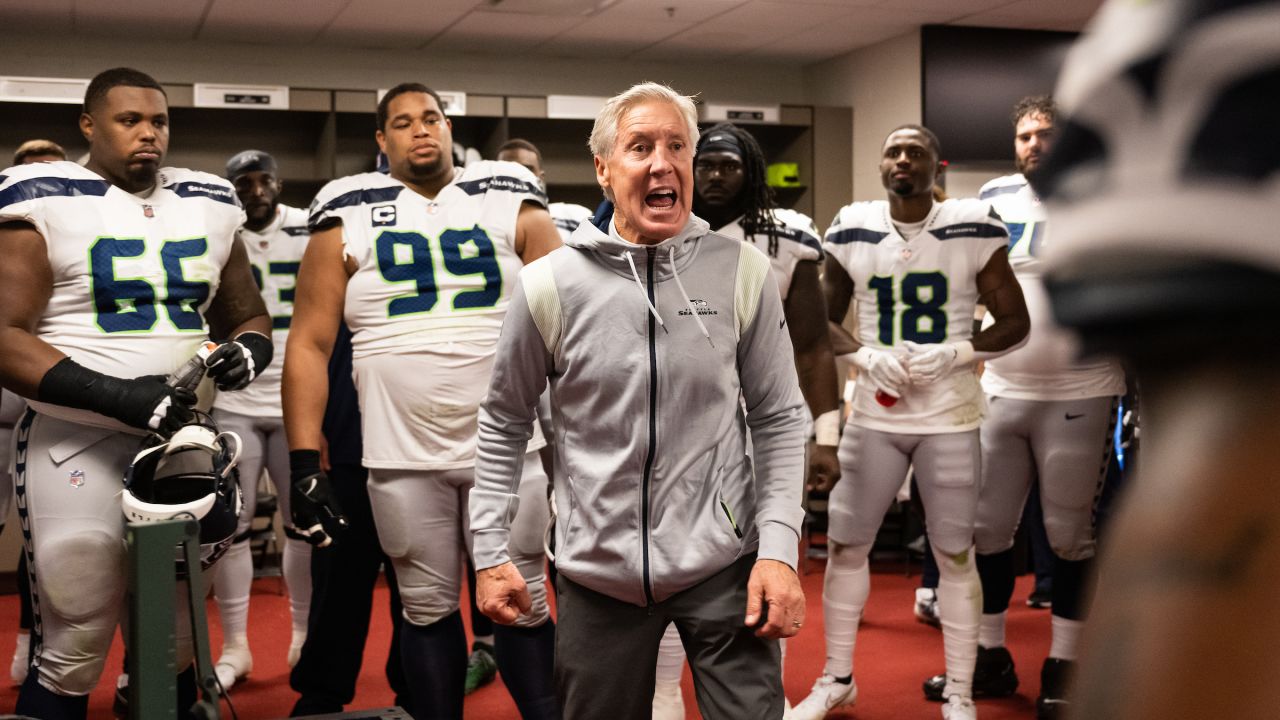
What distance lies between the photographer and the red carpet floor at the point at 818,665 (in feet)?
11.7

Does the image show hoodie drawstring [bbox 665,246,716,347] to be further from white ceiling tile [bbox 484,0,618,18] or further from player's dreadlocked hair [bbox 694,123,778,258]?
white ceiling tile [bbox 484,0,618,18]

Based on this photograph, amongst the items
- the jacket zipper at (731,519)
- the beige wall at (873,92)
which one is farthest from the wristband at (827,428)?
the beige wall at (873,92)

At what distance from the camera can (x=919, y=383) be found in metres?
3.31

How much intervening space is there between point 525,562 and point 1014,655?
222cm

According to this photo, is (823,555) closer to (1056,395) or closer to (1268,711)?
(1056,395)

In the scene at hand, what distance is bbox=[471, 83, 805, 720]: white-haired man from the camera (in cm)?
185

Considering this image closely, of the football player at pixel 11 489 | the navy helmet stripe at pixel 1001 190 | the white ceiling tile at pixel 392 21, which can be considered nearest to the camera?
the navy helmet stripe at pixel 1001 190

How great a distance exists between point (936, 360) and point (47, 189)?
2219 millimetres

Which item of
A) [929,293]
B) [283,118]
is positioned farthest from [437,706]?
[283,118]

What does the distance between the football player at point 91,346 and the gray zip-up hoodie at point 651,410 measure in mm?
895

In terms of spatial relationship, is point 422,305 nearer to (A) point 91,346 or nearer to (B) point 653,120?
(A) point 91,346

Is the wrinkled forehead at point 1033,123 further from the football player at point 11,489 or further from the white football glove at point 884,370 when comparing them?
the football player at point 11,489

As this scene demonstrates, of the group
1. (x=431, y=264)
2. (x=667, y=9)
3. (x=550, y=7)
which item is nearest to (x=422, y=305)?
(x=431, y=264)

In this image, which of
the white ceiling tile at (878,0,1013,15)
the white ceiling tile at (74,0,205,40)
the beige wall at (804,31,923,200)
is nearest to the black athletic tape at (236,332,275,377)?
the white ceiling tile at (74,0,205,40)
